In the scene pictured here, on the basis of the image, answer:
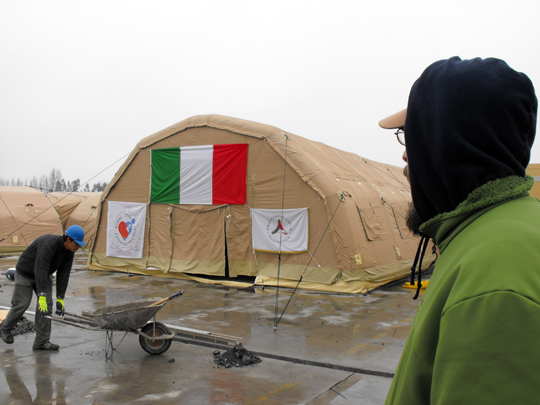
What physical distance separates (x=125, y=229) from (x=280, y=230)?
19.2 ft

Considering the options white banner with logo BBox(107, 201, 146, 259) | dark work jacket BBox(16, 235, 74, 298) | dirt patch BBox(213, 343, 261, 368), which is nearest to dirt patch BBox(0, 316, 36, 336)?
dark work jacket BBox(16, 235, 74, 298)

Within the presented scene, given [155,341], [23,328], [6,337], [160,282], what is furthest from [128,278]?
[155,341]

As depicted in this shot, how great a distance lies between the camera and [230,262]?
12.6 metres

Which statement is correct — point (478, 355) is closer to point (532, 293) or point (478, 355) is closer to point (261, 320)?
point (532, 293)

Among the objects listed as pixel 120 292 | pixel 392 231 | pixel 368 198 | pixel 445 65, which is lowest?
pixel 120 292

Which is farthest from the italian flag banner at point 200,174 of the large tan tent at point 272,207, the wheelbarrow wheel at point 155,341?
the wheelbarrow wheel at point 155,341

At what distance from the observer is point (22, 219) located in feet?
69.3

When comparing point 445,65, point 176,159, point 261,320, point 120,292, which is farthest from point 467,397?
point 176,159

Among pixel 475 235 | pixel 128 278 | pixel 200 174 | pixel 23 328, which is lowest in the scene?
pixel 128 278

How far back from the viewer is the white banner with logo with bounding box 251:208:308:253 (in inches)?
453

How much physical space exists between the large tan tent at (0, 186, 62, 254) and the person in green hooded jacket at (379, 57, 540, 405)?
69.8 ft

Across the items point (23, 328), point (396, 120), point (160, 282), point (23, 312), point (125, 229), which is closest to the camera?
point (396, 120)

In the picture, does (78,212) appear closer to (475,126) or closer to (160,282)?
(160,282)

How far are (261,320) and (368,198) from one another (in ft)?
19.8
